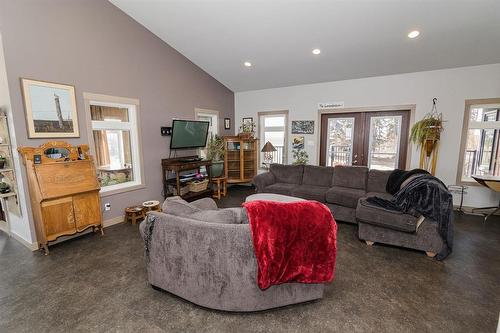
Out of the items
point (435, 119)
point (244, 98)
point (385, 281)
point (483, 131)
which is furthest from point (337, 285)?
point (244, 98)

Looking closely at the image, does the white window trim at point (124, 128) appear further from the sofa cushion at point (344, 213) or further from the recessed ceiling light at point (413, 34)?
the recessed ceiling light at point (413, 34)

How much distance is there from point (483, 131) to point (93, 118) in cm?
677

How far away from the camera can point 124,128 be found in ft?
13.3

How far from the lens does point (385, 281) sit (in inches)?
91.8

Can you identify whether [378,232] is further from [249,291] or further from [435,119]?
[435,119]

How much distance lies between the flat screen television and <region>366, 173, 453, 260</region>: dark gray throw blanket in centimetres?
380

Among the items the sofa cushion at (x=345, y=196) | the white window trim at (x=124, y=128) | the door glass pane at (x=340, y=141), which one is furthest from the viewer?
the door glass pane at (x=340, y=141)

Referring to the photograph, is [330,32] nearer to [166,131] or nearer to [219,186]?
[166,131]

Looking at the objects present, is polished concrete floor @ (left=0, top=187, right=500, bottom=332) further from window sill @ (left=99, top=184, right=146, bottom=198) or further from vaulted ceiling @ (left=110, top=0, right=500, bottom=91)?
vaulted ceiling @ (left=110, top=0, right=500, bottom=91)

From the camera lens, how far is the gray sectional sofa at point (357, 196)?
280 centimetres

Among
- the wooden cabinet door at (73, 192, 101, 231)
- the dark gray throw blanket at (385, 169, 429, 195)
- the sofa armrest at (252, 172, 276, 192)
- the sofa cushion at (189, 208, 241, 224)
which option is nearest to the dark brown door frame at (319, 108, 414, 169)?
the dark gray throw blanket at (385, 169, 429, 195)

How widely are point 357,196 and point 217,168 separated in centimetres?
329

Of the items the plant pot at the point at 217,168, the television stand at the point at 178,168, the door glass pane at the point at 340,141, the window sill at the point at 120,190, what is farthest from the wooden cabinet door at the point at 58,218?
the door glass pane at the point at 340,141

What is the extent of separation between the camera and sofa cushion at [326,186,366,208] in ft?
12.1
